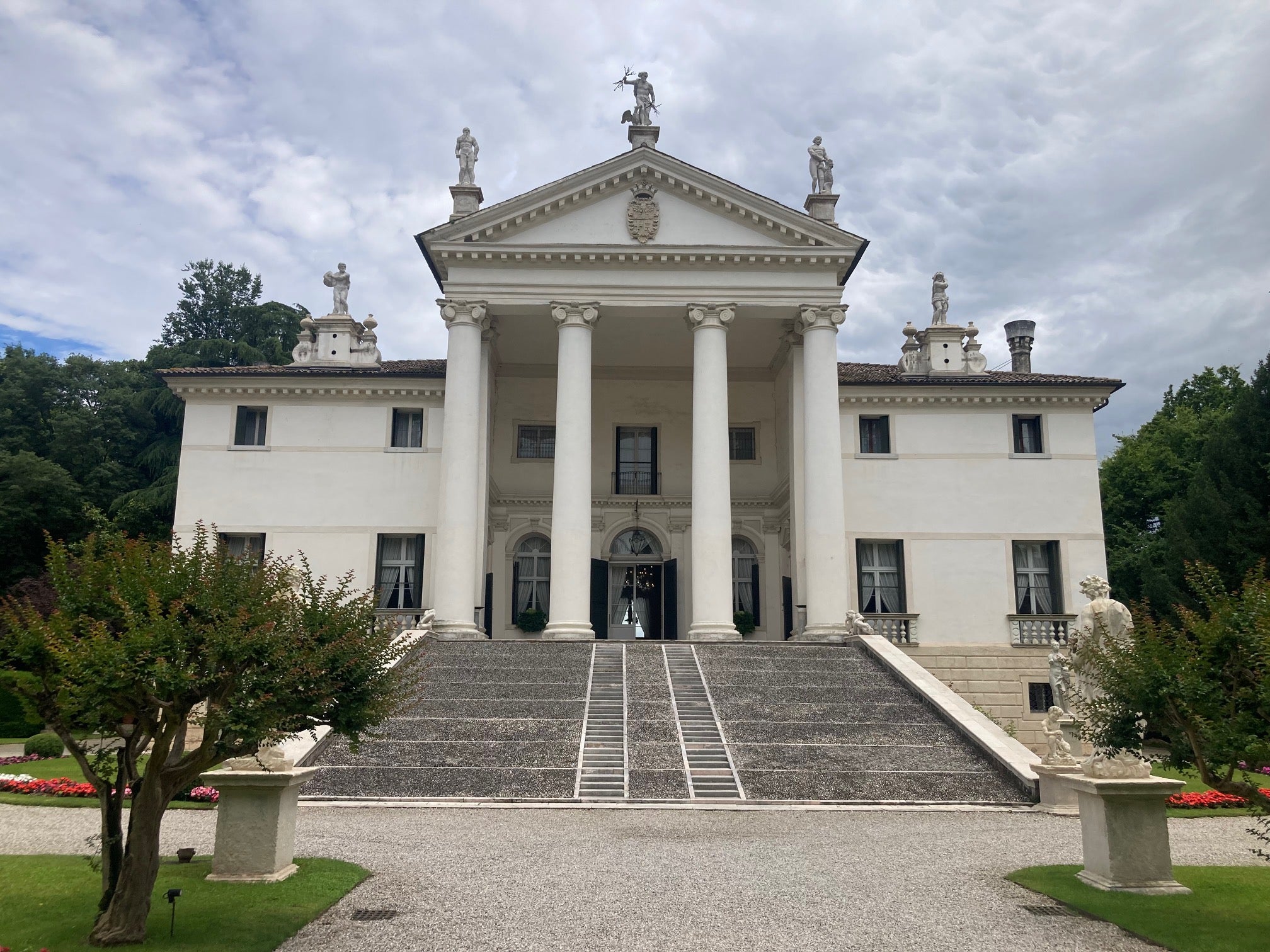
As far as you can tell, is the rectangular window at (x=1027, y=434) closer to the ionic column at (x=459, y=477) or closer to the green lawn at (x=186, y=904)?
the ionic column at (x=459, y=477)

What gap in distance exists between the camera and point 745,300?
102 feet

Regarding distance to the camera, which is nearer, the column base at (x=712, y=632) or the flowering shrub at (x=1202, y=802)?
the flowering shrub at (x=1202, y=802)

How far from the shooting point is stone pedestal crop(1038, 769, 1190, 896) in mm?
10984

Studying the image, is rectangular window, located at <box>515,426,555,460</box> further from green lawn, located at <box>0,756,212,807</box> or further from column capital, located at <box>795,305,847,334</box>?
green lawn, located at <box>0,756,212,807</box>

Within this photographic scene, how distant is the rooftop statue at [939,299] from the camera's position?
123 ft

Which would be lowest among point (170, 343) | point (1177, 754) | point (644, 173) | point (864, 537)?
point (1177, 754)

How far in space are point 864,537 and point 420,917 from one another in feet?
84.6

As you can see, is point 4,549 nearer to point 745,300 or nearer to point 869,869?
point 745,300

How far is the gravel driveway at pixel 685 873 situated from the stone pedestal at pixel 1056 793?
49 centimetres

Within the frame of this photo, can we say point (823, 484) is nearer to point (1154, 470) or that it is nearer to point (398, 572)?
point (398, 572)

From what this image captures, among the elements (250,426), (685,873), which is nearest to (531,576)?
(250,426)

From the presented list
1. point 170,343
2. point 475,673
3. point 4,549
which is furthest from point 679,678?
point 170,343

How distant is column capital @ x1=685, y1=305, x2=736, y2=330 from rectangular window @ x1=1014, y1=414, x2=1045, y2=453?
36.0 ft

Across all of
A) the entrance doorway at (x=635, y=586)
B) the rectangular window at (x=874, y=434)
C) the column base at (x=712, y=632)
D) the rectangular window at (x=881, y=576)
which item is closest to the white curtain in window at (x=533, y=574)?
the entrance doorway at (x=635, y=586)
